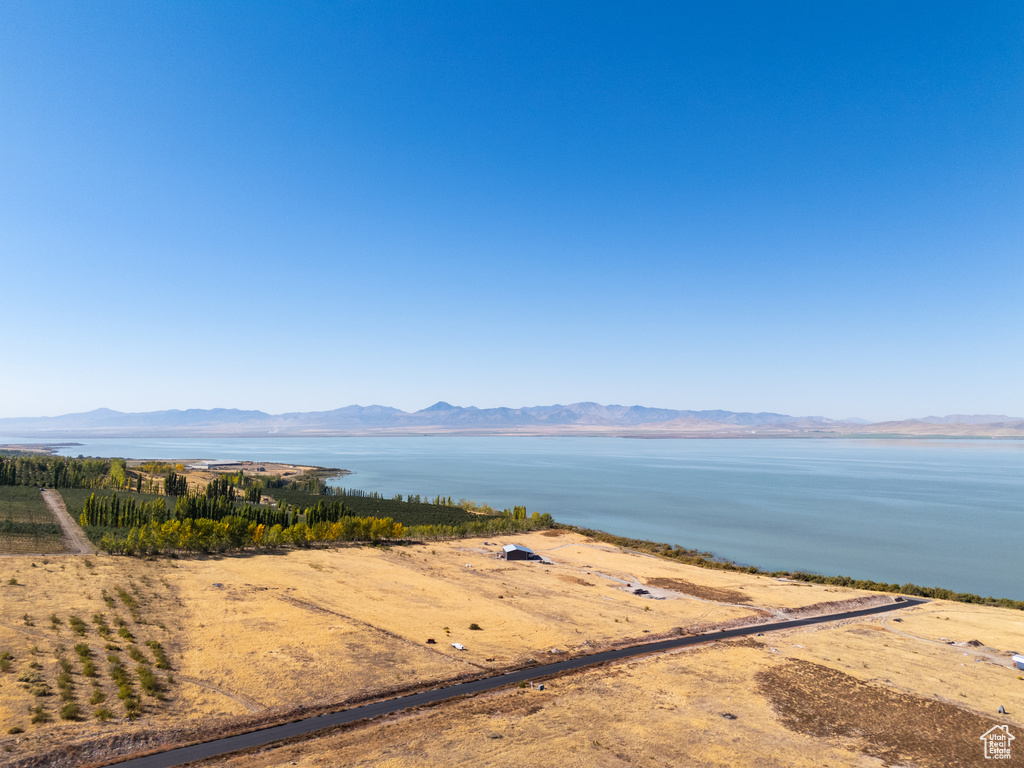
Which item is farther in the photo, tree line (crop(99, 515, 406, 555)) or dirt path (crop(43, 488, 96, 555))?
dirt path (crop(43, 488, 96, 555))

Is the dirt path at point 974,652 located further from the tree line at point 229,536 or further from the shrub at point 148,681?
the tree line at point 229,536

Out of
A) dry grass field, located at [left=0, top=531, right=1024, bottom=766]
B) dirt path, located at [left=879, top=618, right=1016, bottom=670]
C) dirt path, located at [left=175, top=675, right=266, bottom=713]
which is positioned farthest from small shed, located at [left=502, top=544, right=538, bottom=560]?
dirt path, located at [left=175, top=675, right=266, bottom=713]

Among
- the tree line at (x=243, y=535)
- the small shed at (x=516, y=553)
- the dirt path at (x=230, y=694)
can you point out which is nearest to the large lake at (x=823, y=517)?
the small shed at (x=516, y=553)

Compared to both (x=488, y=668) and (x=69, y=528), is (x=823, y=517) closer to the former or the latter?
(x=488, y=668)

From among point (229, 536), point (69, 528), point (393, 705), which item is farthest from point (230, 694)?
point (69, 528)

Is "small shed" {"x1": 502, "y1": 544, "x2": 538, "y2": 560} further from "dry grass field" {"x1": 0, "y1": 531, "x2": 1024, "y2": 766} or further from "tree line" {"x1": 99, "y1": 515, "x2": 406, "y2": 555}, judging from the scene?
"tree line" {"x1": 99, "y1": 515, "x2": 406, "y2": 555}

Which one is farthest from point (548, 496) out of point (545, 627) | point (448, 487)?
point (545, 627)
